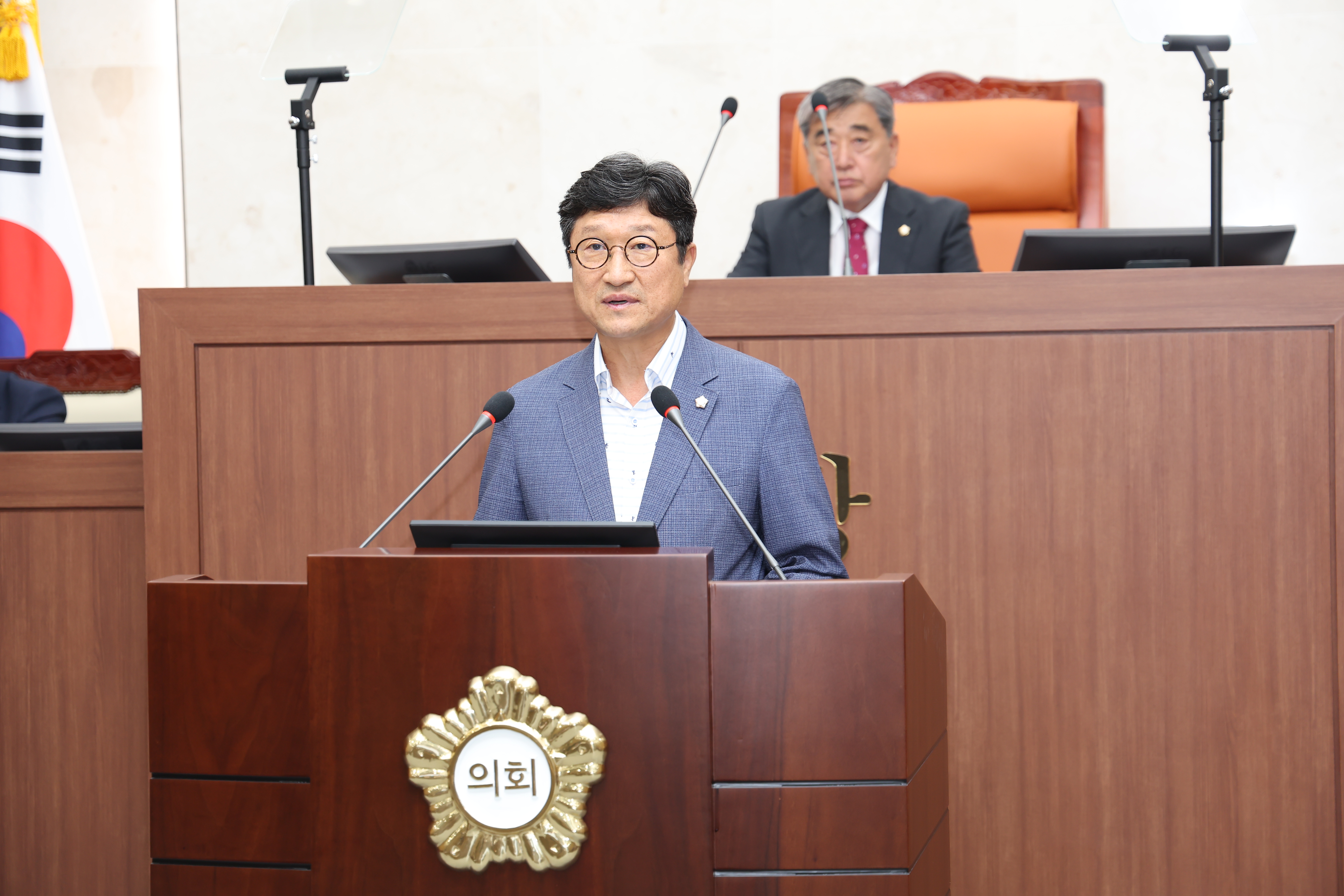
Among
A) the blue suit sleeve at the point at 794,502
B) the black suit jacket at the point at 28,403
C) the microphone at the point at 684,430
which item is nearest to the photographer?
the microphone at the point at 684,430

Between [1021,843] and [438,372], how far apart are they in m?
1.26

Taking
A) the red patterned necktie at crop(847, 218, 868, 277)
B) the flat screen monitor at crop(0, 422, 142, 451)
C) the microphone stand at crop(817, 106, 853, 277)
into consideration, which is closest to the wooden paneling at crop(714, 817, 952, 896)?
the microphone stand at crop(817, 106, 853, 277)

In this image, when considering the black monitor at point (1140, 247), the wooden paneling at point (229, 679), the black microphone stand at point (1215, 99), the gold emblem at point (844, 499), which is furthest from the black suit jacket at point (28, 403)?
the black microphone stand at point (1215, 99)

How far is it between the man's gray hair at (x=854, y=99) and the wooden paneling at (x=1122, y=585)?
1.29 meters

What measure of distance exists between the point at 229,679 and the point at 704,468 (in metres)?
0.68

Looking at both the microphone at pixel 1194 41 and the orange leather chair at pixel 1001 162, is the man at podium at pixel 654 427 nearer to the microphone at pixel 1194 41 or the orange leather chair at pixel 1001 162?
the microphone at pixel 1194 41

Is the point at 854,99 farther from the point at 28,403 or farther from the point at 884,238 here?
the point at 28,403

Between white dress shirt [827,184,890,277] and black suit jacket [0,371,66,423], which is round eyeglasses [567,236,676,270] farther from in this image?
black suit jacket [0,371,66,423]

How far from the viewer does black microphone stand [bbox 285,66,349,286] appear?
224cm

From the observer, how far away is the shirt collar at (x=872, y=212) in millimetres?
3152

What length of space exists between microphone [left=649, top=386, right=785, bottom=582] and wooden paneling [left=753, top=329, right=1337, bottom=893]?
1.70 ft

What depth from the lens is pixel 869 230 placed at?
320 centimetres

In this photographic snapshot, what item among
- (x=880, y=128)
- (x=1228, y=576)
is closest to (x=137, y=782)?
(x=1228, y=576)

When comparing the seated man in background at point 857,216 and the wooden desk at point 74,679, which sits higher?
the seated man in background at point 857,216
